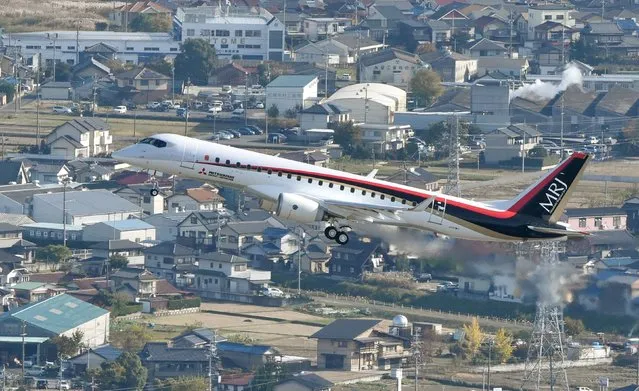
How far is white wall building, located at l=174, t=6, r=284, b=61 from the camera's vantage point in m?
168

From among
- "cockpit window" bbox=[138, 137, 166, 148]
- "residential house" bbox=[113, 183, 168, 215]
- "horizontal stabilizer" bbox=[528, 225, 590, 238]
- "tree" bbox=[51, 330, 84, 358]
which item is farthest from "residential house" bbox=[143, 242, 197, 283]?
"horizontal stabilizer" bbox=[528, 225, 590, 238]

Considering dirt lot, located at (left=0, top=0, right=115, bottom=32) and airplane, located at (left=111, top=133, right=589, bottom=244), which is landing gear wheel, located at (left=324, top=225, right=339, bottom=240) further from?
dirt lot, located at (left=0, top=0, right=115, bottom=32)

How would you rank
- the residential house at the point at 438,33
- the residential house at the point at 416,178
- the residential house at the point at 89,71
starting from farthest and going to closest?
1. the residential house at the point at 438,33
2. the residential house at the point at 89,71
3. the residential house at the point at 416,178

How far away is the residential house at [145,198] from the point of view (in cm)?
11788

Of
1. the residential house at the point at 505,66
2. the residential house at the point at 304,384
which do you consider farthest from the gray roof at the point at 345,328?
the residential house at the point at 505,66

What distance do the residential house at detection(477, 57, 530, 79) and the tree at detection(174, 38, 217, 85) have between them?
22159 millimetres

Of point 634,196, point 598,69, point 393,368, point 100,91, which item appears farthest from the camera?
point 598,69

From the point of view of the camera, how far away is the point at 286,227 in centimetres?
11031

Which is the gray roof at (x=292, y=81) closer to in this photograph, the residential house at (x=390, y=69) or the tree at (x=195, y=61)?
the tree at (x=195, y=61)

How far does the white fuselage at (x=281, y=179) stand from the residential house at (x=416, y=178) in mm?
54315

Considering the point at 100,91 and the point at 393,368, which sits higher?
the point at 100,91

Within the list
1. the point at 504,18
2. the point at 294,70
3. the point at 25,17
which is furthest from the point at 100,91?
the point at 504,18

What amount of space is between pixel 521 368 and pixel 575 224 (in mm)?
22768

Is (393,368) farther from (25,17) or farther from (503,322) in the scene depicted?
(25,17)
